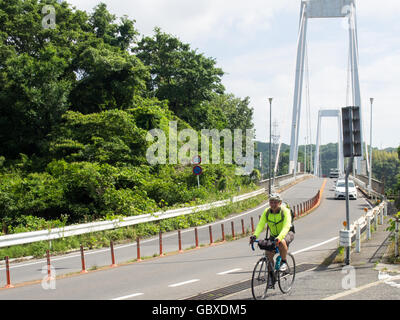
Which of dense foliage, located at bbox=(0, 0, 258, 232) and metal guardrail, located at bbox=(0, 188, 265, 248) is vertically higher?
dense foliage, located at bbox=(0, 0, 258, 232)

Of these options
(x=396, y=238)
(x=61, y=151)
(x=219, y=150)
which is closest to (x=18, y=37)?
(x=61, y=151)

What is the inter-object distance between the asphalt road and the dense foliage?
548cm

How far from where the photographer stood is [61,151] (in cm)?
2995

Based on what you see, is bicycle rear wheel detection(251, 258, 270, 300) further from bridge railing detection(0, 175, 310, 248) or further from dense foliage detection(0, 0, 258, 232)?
dense foliage detection(0, 0, 258, 232)

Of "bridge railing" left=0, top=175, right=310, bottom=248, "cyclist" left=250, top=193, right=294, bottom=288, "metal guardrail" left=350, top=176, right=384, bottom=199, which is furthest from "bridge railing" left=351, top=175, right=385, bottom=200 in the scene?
"cyclist" left=250, top=193, right=294, bottom=288

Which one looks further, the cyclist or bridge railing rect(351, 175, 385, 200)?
bridge railing rect(351, 175, 385, 200)

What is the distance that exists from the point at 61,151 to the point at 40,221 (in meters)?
11.2

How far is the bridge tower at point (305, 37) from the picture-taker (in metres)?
64.8

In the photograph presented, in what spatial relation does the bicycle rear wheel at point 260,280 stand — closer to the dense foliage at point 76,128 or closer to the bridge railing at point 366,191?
the dense foliage at point 76,128

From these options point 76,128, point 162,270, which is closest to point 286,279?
point 162,270

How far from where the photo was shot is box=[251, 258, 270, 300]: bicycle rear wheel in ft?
24.4

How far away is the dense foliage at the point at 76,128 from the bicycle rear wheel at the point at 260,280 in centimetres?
1382

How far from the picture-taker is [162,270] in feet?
38.9
